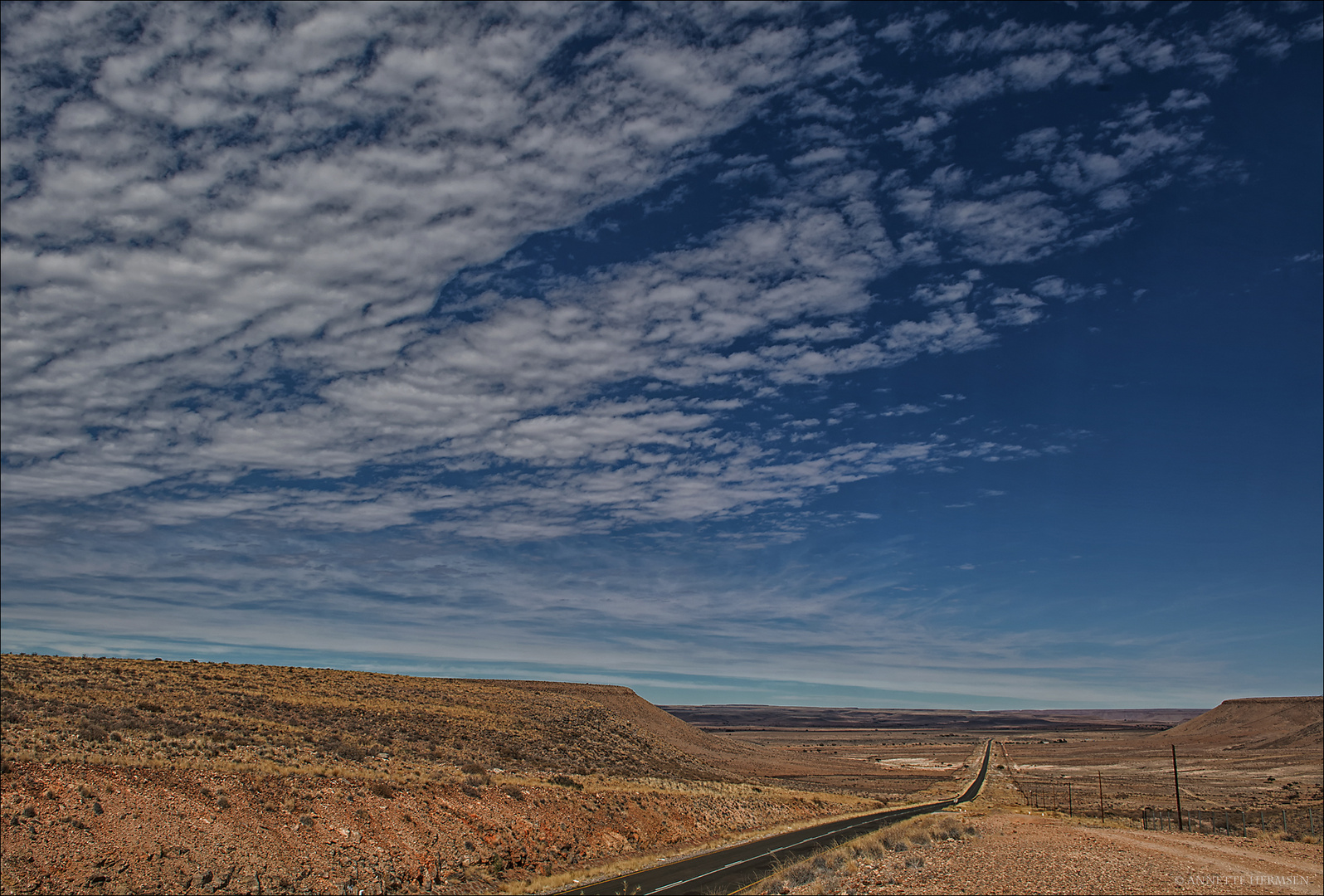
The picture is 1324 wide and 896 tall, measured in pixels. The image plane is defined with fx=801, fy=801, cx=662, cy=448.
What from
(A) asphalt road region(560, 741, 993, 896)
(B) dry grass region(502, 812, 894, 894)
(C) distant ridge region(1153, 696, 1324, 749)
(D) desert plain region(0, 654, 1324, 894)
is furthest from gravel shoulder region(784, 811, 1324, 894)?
(C) distant ridge region(1153, 696, 1324, 749)

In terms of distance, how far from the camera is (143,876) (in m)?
20.8

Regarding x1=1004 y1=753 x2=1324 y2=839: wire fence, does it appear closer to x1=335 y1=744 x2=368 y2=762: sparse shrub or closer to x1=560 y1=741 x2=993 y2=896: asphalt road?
x1=560 y1=741 x2=993 y2=896: asphalt road

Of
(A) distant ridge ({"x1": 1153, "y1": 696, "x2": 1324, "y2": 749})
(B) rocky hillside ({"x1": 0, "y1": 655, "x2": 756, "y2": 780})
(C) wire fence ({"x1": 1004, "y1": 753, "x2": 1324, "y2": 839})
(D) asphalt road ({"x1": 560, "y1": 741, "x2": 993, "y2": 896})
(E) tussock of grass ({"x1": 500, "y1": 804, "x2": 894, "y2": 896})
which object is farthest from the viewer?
(A) distant ridge ({"x1": 1153, "y1": 696, "x2": 1324, "y2": 749})

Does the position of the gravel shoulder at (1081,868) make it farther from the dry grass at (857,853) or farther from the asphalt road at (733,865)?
the asphalt road at (733,865)

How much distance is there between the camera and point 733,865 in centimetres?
3012

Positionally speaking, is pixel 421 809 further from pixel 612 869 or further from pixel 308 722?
pixel 308 722

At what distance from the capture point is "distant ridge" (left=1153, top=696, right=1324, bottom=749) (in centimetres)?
13275

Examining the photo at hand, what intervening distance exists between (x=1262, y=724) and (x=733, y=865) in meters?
167

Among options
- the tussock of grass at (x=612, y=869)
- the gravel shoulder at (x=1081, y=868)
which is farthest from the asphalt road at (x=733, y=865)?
the gravel shoulder at (x=1081, y=868)

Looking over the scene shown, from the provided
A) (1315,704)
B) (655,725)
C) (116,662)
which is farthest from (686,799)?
(1315,704)

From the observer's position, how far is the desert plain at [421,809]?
21531mm

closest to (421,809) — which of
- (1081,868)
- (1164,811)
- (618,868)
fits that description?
(618,868)

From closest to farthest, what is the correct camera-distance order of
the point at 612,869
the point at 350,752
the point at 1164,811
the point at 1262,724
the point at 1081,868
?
1. the point at 1081,868
2. the point at 612,869
3. the point at 350,752
4. the point at 1164,811
5. the point at 1262,724

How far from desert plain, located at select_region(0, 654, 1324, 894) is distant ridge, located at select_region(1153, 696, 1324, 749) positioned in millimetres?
75030
